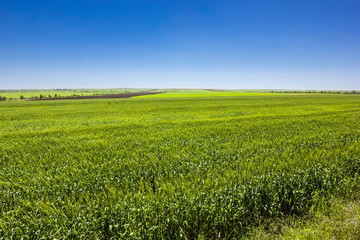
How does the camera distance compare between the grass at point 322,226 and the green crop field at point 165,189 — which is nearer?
the grass at point 322,226

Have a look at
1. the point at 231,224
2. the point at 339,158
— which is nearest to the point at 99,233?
the point at 231,224

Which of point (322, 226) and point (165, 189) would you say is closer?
point (322, 226)

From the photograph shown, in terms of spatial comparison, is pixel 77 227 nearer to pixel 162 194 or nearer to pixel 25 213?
pixel 25 213

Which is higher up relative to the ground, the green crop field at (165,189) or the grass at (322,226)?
the green crop field at (165,189)

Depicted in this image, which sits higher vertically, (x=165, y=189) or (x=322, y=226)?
(x=165, y=189)

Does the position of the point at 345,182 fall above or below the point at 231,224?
above

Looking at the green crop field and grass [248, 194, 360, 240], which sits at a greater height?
the green crop field

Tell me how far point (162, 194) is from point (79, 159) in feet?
15.6

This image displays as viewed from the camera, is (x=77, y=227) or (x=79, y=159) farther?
(x=79, y=159)

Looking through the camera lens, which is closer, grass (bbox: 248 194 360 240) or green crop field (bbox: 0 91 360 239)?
grass (bbox: 248 194 360 240)

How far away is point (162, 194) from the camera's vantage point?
4.35m

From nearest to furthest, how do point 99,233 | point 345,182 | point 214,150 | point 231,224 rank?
point 99,233 < point 231,224 < point 345,182 < point 214,150

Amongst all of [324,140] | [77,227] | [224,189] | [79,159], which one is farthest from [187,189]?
[324,140]

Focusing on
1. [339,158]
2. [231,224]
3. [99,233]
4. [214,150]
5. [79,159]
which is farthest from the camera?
[214,150]
